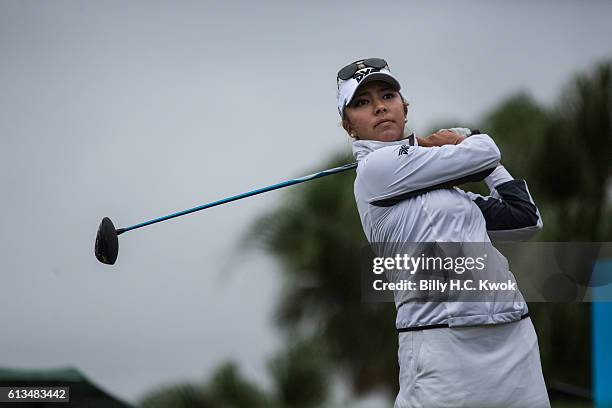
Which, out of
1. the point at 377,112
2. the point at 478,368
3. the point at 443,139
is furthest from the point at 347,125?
the point at 478,368

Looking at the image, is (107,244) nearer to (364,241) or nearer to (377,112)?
(377,112)

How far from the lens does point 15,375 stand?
3.50 metres

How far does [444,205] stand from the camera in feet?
7.39

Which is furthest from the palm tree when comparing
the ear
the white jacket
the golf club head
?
the white jacket

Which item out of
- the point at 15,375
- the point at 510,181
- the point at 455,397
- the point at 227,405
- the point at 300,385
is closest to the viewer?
the point at 455,397

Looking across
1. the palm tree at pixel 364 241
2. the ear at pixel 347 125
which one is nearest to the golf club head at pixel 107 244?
the ear at pixel 347 125

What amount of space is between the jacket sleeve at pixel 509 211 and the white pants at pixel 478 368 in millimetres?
230

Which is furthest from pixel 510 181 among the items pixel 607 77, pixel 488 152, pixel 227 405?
pixel 607 77

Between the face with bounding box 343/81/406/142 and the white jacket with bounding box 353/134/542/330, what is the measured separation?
4cm

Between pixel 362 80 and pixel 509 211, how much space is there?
0.46 meters

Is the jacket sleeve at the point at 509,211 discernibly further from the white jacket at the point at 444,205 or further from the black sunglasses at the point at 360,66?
the black sunglasses at the point at 360,66

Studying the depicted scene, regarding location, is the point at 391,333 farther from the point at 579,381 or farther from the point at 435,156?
the point at 435,156

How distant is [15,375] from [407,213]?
5.96 ft

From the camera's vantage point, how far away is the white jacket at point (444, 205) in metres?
2.22
